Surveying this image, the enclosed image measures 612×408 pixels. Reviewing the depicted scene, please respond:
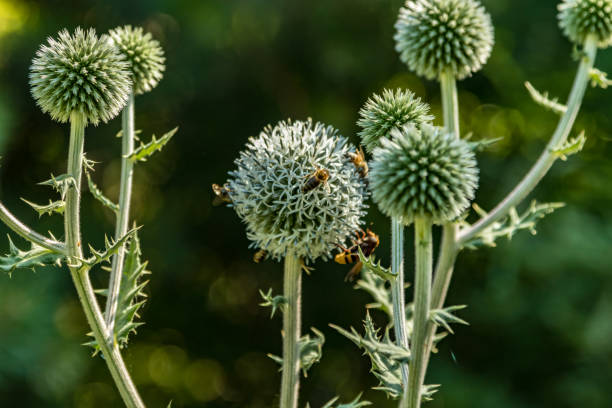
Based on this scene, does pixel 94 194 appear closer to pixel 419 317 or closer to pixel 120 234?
pixel 120 234

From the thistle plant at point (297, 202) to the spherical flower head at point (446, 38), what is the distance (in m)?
0.56

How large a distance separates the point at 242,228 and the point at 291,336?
616 centimetres

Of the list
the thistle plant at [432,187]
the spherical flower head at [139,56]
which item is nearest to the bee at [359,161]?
the thistle plant at [432,187]

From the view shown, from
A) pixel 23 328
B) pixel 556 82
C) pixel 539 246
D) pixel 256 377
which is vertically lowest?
pixel 256 377

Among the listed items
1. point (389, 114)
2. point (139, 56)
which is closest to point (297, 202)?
point (389, 114)

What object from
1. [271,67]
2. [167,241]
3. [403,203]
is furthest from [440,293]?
[271,67]

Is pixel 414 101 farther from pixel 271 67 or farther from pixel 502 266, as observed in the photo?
pixel 271 67

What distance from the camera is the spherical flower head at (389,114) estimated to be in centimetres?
231

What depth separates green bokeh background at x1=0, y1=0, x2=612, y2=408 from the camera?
702 centimetres

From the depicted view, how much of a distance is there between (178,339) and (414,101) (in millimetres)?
7382

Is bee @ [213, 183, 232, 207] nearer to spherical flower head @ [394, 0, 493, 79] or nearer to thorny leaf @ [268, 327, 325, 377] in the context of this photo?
thorny leaf @ [268, 327, 325, 377]

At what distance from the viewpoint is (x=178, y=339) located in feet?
29.6

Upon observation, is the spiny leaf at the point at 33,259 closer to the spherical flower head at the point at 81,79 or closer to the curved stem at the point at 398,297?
the spherical flower head at the point at 81,79

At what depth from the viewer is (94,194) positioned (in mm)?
2568
